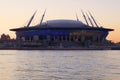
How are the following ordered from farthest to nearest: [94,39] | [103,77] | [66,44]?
[94,39]
[66,44]
[103,77]

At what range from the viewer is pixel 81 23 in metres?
154

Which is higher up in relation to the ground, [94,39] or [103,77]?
[94,39]

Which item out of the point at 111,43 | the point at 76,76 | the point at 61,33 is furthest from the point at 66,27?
the point at 76,76

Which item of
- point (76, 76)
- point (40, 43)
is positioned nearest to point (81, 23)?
point (40, 43)

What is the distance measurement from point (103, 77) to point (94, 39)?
4879 inches

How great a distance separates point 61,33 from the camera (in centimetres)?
14962

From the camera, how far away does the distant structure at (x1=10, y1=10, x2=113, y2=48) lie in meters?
147

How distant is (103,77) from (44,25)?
120804 millimetres

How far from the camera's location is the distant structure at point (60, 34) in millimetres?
146625

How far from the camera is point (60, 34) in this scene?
150 meters

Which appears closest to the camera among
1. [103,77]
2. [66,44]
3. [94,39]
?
[103,77]

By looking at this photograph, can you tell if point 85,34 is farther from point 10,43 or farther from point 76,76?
point 76,76

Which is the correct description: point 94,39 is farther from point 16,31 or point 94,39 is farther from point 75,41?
point 16,31

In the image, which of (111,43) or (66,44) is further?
(111,43)
